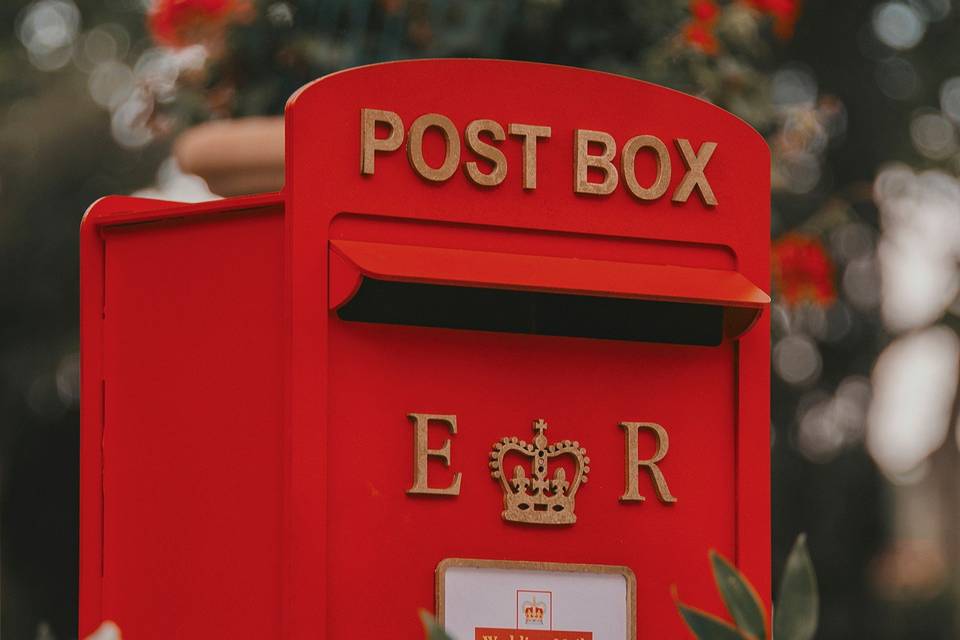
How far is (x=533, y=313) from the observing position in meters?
3.44

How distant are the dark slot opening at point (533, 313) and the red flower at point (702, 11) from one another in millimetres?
1792

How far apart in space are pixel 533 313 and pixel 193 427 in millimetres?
599

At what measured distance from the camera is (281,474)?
3.22 m

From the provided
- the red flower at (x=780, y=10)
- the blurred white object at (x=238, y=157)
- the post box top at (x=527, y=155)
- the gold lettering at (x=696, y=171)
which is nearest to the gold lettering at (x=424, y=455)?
the post box top at (x=527, y=155)

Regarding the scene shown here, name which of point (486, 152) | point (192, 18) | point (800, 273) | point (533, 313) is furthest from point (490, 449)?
point (800, 273)

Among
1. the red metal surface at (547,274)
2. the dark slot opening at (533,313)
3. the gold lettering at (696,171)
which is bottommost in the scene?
the dark slot opening at (533,313)

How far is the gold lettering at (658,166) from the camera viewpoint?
3.49 meters

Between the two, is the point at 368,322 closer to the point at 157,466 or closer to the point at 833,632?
the point at 157,466

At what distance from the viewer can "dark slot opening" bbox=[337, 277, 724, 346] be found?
334cm

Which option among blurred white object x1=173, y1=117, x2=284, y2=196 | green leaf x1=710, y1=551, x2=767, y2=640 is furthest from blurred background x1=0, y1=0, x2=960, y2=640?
green leaf x1=710, y1=551, x2=767, y2=640

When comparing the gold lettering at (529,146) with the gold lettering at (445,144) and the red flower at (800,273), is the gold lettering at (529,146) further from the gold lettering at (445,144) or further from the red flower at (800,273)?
the red flower at (800,273)

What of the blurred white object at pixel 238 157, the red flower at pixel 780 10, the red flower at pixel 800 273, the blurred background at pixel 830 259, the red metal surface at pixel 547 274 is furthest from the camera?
the blurred background at pixel 830 259

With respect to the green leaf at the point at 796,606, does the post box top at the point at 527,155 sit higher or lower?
higher

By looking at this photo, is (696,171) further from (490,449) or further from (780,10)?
(780,10)
